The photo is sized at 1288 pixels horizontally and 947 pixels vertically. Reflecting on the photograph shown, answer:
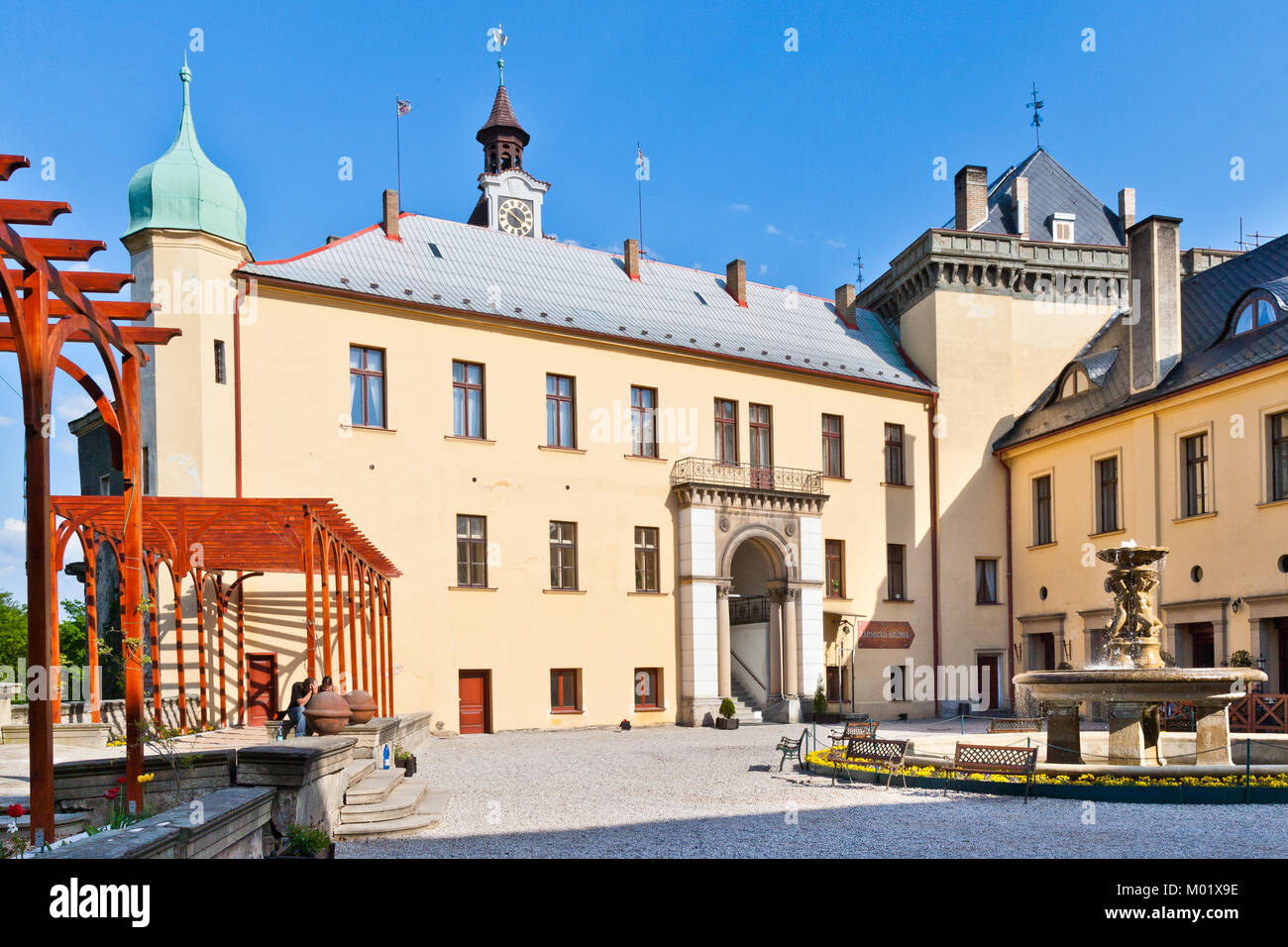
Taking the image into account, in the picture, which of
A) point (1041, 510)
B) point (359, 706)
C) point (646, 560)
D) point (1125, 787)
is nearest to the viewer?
point (1125, 787)

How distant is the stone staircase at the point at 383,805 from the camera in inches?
453

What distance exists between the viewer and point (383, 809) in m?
12.1

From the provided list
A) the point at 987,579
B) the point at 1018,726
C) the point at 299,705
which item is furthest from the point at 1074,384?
the point at 299,705

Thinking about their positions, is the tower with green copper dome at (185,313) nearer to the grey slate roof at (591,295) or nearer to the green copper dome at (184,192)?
the green copper dome at (184,192)

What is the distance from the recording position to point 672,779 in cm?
1662

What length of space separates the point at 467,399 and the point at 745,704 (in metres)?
11.0

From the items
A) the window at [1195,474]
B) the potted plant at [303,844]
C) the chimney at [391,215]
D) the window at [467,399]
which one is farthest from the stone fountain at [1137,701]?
the chimney at [391,215]

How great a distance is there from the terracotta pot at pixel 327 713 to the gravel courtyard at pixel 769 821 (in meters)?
1.78

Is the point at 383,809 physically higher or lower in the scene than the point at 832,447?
lower

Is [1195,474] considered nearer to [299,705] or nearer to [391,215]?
[391,215]

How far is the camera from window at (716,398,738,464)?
31188 millimetres

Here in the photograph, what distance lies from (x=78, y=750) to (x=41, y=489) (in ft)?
37.9
